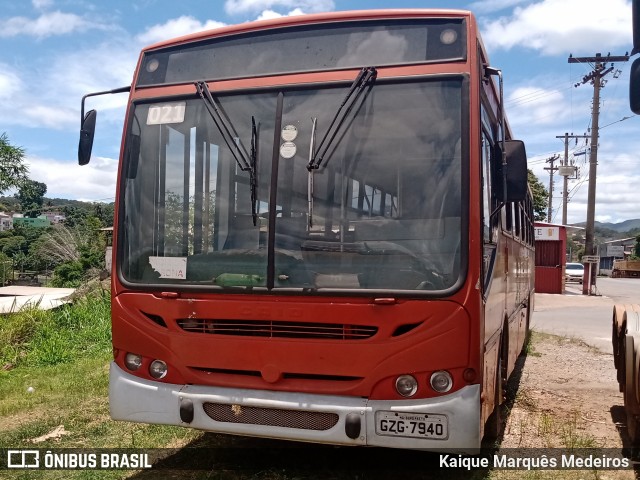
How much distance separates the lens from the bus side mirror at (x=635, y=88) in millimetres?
3564

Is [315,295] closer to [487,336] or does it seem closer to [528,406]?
[487,336]

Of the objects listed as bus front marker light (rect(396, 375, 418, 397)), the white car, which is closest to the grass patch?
bus front marker light (rect(396, 375, 418, 397))

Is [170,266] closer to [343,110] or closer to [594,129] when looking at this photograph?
[343,110]

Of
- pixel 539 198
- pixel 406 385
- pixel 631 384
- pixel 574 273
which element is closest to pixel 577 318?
pixel 631 384

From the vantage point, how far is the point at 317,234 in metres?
4.05

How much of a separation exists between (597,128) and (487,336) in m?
29.1

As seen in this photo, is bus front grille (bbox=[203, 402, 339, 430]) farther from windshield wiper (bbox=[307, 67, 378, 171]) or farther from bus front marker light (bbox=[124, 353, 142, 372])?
windshield wiper (bbox=[307, 67, 378, 171])

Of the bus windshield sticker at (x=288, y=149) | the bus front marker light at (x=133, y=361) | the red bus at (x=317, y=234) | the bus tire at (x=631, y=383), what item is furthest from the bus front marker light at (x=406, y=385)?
the bus tire at (x=631, y=383)

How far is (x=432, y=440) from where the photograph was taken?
3721mm

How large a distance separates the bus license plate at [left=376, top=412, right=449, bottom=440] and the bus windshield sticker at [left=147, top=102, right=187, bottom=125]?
2.46 meters

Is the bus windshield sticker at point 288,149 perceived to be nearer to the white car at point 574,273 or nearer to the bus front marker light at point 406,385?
the bus front marker light at point 406,385

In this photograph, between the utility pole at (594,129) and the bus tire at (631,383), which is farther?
the utility pole at (594,129)

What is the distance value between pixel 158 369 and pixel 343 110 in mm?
2145

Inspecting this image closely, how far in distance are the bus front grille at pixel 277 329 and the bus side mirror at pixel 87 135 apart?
1647mm
